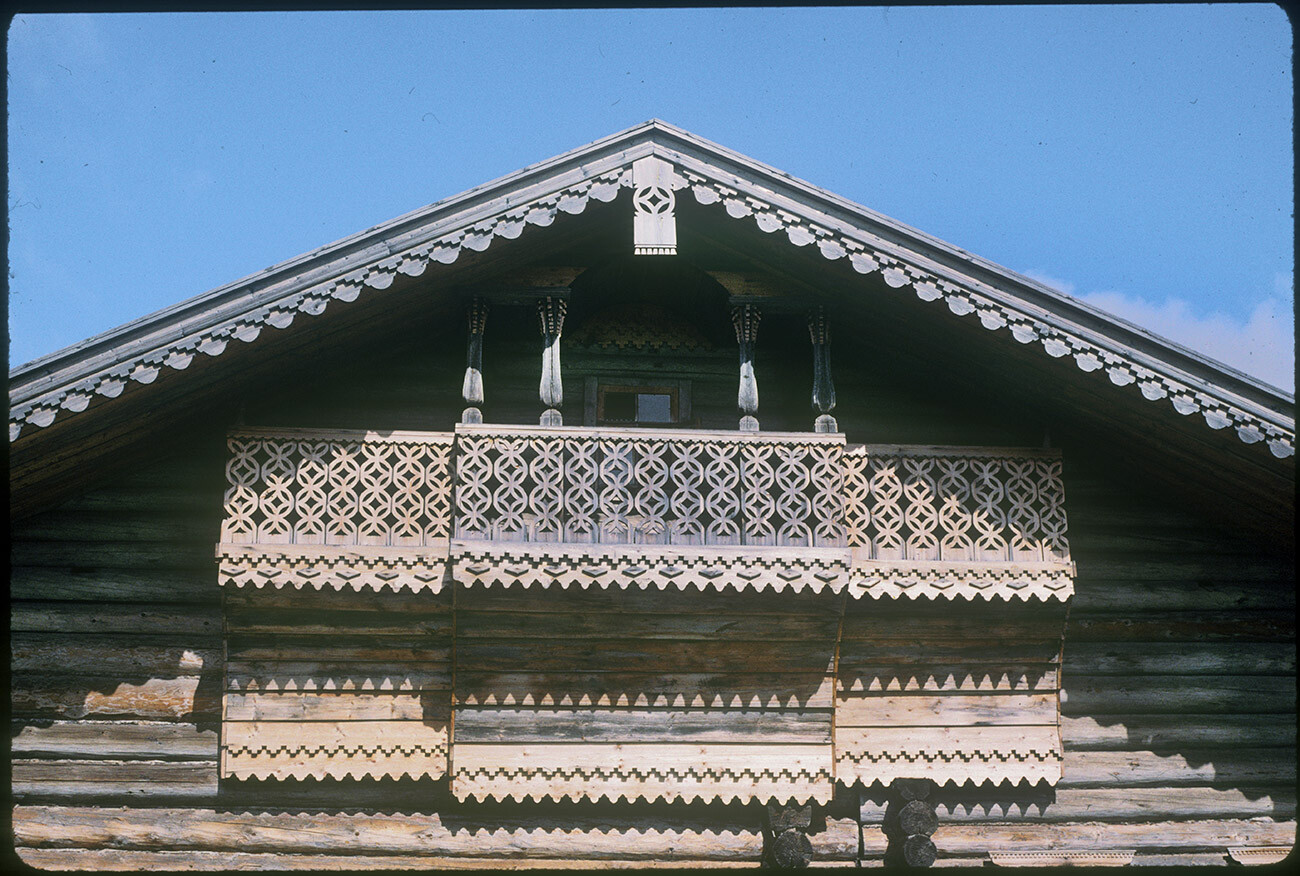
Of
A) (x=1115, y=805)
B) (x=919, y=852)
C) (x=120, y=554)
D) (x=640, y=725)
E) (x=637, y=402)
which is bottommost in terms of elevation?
(x=919, y=852)

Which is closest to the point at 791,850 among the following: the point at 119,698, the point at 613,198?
the point at 613,198

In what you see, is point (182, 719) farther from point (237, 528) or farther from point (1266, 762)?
point (1266, 762)

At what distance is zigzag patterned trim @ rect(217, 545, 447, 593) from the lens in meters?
8.12

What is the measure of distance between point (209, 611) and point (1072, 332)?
7680 mm

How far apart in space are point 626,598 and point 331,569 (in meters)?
2.37

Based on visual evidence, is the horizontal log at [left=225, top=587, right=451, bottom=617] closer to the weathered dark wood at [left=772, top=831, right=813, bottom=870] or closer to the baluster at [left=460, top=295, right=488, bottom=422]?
the baluster at [left=460, top=295, right=488, bottom=422]

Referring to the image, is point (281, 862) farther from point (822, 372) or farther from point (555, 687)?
point (822, 372)

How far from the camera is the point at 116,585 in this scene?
29.6ft

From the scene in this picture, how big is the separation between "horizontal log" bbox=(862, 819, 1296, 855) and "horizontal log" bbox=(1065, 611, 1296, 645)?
1590 millimetres

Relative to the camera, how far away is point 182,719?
882 centimetres

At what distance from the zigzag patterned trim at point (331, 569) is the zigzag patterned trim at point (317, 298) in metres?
1.52

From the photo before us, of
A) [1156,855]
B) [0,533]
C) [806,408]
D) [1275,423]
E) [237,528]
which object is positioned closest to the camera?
[0,533]

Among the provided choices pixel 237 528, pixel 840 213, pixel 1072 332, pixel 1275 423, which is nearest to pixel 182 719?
pixel 237 528

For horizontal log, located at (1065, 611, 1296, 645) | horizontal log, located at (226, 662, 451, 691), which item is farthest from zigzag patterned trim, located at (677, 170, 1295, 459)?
horizontal log, located at (226, 662, 451, 691)
